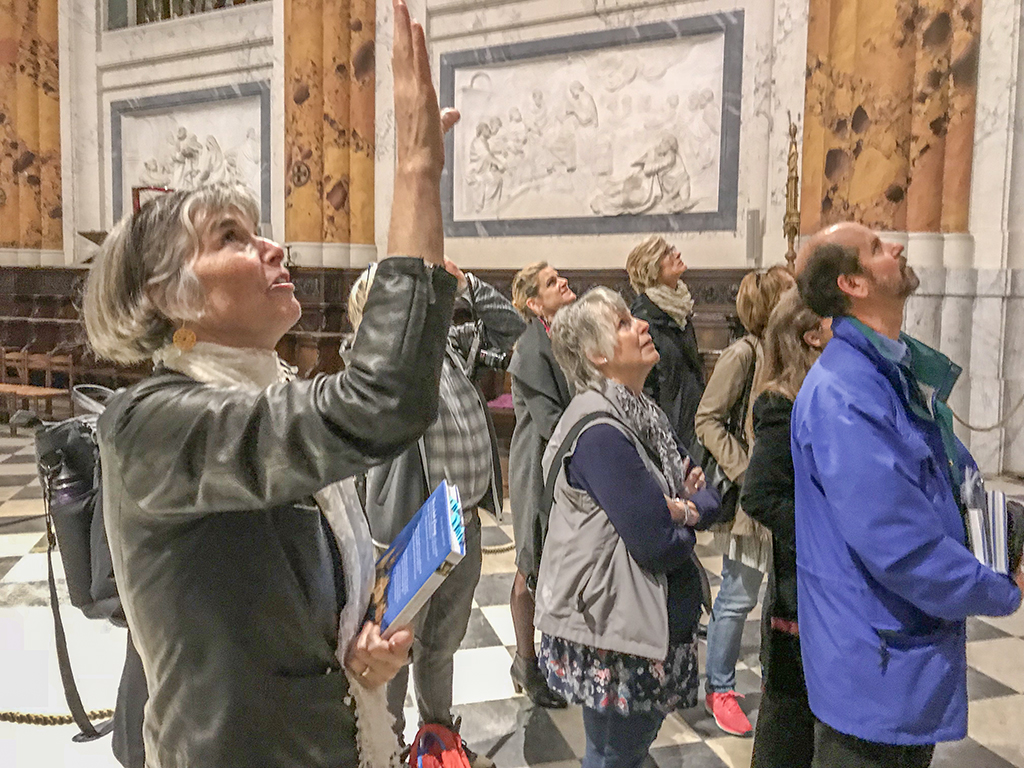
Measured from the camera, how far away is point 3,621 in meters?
4.13

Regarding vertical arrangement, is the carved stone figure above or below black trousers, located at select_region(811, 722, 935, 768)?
above

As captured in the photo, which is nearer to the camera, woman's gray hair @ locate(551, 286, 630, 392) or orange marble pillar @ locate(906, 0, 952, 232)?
woman's gray hair @ locate(551, 286, 630, 392)

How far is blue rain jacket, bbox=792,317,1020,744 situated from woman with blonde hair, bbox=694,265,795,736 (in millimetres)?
1259

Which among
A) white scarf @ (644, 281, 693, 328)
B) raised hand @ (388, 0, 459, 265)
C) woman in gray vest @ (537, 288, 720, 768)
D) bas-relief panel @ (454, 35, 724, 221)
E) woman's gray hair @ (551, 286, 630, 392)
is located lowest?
woman in gray vest @ (537, 288, 720, 768)

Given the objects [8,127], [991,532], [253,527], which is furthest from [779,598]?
[8,127]

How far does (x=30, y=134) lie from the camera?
472 inches

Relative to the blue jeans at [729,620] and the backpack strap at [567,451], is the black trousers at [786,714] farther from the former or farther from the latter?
the blue jeans at [729,620]

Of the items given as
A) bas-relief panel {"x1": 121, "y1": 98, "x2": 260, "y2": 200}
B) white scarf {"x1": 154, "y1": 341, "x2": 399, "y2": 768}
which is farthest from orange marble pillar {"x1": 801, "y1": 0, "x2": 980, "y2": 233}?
bas-relief panel {"x1": 121, "y1": 98, "x2": 260, "y2": 200}

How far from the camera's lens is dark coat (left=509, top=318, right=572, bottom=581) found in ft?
10.4

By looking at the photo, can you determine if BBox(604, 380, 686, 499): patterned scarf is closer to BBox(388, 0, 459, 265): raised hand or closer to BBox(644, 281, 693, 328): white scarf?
BBox(388, 0, 459, 265): raised hand

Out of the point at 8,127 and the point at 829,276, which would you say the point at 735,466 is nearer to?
the point at 829,276

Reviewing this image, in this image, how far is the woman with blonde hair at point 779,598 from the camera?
2.20 m

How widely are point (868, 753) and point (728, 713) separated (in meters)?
1.45

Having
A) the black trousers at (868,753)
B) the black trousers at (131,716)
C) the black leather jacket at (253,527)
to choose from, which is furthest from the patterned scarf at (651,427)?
the black trousers at (131,716)
